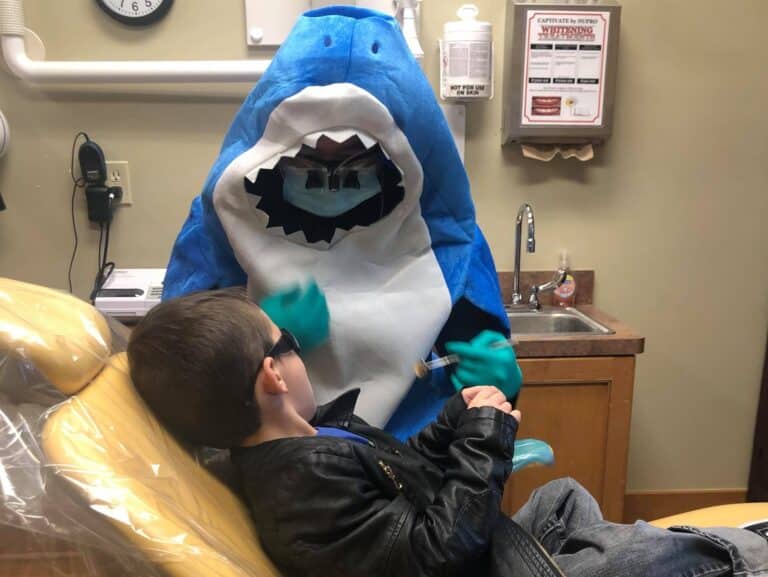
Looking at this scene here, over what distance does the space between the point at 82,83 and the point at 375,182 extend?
121 centimetres

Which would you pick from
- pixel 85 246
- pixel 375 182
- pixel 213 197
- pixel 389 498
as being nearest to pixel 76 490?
pixel 389 498

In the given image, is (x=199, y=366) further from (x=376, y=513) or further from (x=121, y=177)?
(x=121, y=177)

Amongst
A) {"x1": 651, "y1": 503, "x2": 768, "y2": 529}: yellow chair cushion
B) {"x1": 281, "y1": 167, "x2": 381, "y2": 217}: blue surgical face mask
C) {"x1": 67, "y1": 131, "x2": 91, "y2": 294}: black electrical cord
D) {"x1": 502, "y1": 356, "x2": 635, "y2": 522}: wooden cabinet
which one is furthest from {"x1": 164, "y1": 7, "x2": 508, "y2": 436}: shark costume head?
{"x1": 67, "y1": 131, "x2": 91, "y2": 294}: black electrical cord

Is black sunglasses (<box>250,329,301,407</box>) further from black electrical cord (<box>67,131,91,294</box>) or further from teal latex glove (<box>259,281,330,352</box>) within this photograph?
black electrical cord (<box>67,131,91,294</box>)

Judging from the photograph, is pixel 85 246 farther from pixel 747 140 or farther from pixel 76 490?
pixel 747 140

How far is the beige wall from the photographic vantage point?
1.80 meters

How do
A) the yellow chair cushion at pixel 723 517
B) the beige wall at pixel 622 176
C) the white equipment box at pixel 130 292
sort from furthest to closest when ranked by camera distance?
the beige wall at pixel 622 176, the white equipment box at pixel 130 292, the yellow chair cushion at pixel 723 517

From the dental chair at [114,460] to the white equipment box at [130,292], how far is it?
2.97 ft

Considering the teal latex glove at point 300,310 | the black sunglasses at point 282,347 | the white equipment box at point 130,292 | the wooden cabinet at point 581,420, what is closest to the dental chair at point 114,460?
the black sunglasses at point 282,347

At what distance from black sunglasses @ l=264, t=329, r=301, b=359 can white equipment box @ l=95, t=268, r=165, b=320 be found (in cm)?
85

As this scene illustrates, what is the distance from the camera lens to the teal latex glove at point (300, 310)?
96 cm

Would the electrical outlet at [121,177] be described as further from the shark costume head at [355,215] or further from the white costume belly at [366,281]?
the white costume belly at [366,281]

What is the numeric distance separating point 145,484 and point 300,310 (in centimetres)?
40

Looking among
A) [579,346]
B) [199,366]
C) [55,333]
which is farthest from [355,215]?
[579,346]
